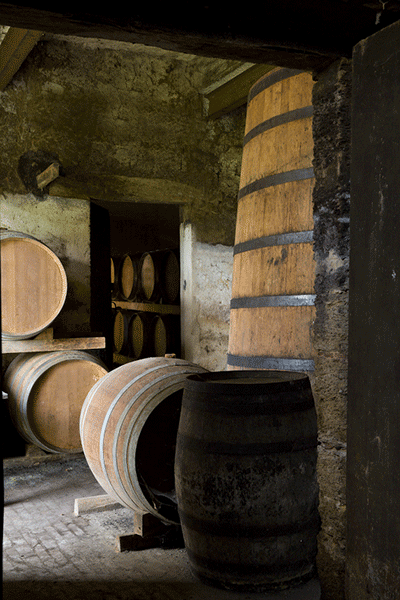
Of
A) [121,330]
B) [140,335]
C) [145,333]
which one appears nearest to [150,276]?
[145,333]

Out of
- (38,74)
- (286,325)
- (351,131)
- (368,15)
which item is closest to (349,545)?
(286,325)

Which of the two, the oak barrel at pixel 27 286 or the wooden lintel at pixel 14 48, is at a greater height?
the wooden lintel at pixel 14 48

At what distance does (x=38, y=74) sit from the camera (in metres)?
5.60

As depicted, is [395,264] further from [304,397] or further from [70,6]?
[70,6]

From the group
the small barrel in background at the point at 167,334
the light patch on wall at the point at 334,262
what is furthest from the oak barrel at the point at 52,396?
the light patch on wall at the point at 334,262

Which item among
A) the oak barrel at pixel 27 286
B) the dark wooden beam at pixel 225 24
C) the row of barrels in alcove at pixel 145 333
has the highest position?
the dark wooden beam at pixel 225 24

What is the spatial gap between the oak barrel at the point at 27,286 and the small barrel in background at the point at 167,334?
190 centimetres

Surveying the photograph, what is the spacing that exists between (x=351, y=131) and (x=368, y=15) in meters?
0.39

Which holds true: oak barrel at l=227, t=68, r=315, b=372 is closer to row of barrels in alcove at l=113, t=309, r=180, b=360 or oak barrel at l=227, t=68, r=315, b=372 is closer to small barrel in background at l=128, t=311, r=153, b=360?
row of barrels in alcove at l=113, t=309, r=180, b=360

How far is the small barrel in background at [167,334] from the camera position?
6.48 metres

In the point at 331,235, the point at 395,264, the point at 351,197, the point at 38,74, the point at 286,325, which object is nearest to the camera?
the point at 395,264

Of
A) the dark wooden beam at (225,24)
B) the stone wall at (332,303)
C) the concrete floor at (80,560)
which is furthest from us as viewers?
the concrete floor at (80,560)

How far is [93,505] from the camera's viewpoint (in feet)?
12.0

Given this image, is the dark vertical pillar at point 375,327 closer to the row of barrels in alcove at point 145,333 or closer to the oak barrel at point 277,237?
the oak barrel at point 277,237
